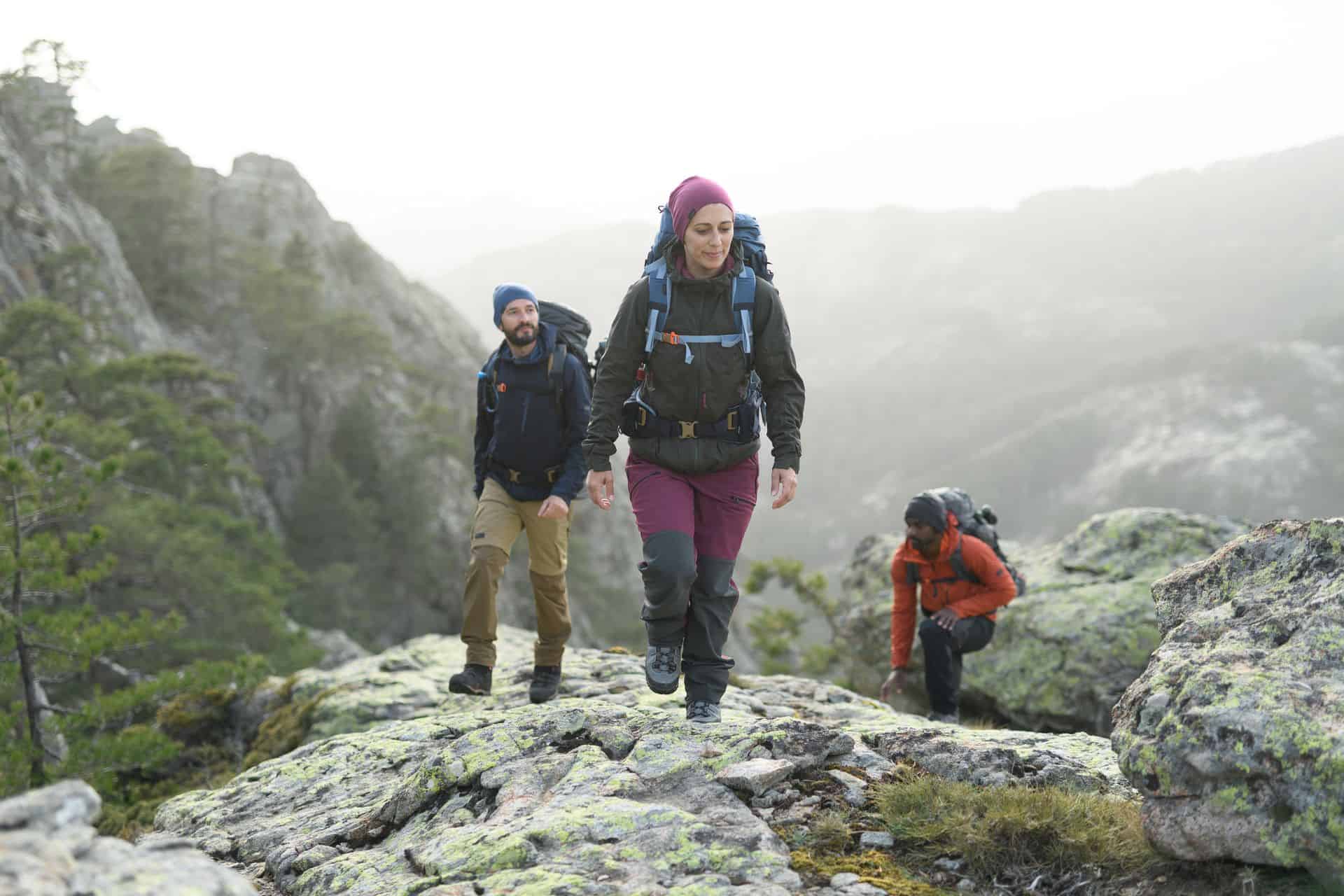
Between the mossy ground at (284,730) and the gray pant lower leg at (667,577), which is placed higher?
the gray pant lower leg at (667,577)

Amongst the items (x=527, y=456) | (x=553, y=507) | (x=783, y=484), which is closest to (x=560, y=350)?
(x=527, y=456)

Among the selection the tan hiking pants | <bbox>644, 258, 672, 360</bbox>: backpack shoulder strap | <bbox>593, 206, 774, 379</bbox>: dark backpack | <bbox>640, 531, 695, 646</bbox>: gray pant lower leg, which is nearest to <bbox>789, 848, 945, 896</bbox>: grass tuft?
<bbox>640, 531, 695, 646</bbox>: gray pant lower leg

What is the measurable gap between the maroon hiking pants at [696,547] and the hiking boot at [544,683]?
2.08 m

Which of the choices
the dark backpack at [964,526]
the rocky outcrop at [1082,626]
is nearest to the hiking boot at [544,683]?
the dark backpack at [964,526]

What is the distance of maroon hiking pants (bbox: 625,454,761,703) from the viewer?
5.46 meters

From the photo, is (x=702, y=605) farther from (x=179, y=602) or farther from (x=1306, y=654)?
(x=179, y=602)

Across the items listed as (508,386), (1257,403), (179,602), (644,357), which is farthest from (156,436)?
(1257,403)

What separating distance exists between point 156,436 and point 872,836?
30392 millimetres

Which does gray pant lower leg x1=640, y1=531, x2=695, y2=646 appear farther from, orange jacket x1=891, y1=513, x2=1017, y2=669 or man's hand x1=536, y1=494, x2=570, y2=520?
orange jacket x1=891, y1=513, x2=1017, y2=669

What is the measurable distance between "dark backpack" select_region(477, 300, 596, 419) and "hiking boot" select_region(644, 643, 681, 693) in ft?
7.99

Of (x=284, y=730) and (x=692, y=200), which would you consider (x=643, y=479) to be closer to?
(x=692, y=200)

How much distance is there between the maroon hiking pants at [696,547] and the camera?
5457 millimetres

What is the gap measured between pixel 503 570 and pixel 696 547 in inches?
94.7

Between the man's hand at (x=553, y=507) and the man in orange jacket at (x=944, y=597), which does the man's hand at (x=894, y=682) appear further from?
the man's hand at (x=553, y=507)
